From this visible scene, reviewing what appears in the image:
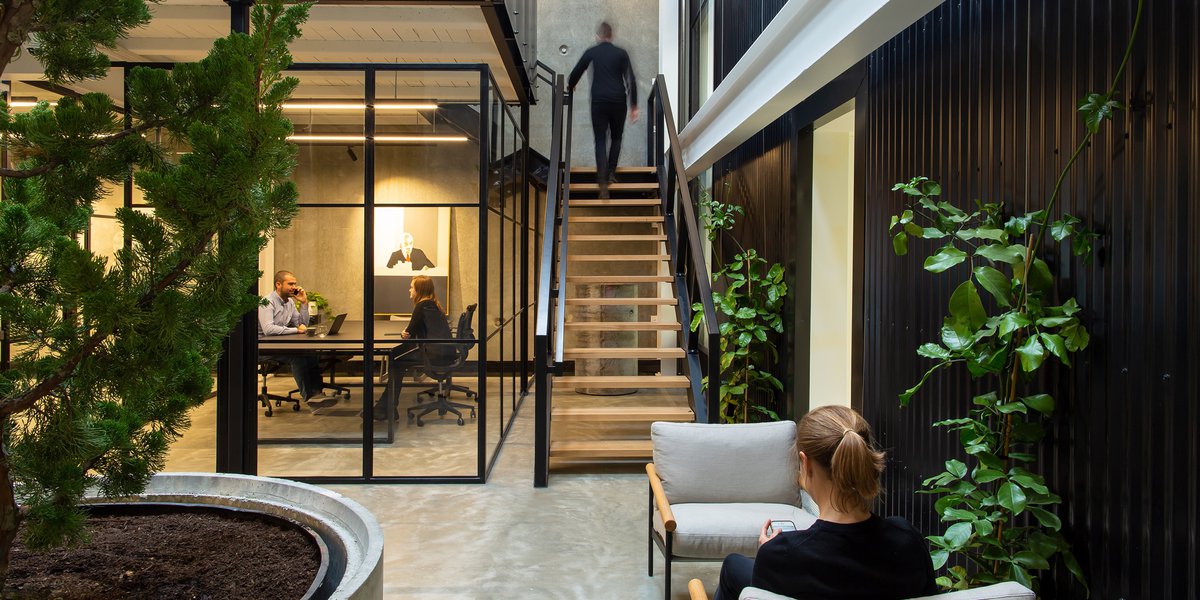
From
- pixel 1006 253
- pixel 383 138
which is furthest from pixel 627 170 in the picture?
pixel 1006 253

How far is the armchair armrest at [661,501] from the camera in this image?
10.1 ft

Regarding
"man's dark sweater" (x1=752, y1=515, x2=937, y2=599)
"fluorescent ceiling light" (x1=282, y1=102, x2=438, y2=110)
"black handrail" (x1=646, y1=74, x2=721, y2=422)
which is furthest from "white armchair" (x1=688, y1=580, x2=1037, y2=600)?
"fluorescent ceiling light" (x1=282, y1=102, x2=438, y2=110)

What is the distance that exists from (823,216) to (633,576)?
2.80 meters

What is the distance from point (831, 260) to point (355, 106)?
10.9ft

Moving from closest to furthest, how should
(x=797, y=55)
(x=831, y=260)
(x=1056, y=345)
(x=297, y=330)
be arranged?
1. (x=1056, y=345)
2. (x=797, y=55)
3. (x=297, y=330)
4. (x=831, y=260)

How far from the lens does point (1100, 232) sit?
2193mm

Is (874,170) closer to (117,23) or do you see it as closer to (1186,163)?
(1186,163)

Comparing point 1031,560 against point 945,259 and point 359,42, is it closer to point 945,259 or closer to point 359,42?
point 945,259

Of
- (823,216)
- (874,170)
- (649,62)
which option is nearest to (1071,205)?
(874,170)

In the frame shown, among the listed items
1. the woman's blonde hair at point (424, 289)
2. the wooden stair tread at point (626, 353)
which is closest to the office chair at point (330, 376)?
the woman's blonde hair at point (424, 289)

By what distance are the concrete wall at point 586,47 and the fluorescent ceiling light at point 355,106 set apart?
5.13 m

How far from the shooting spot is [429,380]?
17.4ft

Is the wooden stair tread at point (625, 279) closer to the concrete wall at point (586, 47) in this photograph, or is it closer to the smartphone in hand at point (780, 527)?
the concrete wall at point (586, 47)

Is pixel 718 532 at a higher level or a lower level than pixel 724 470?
lower
